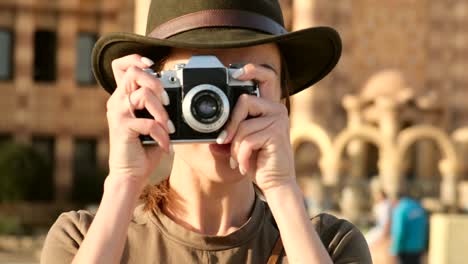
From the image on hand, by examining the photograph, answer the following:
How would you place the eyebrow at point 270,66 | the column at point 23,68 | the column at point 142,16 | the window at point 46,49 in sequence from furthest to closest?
the window at point 46,49
the column at point 23,68
the column at point 142,16
the eyebrow at point 270,66

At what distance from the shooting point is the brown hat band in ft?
9.39

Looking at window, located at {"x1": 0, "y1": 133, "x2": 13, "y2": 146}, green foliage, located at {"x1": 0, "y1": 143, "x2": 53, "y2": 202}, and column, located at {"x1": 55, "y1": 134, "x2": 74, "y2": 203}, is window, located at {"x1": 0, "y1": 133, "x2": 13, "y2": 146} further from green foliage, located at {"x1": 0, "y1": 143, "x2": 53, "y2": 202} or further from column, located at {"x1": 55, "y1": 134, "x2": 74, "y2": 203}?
green foliage, located at {"x1": 0, "y1": 143, "x2": 53, "y2": 202}

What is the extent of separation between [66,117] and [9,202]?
482 centimetres

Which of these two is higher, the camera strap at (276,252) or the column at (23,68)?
the column at (23,68)

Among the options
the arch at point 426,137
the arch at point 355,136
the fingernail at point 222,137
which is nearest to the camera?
the fingernail at point 222,137

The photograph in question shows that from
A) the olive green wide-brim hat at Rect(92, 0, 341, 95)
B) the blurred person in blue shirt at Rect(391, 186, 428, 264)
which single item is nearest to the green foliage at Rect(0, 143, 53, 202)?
the blurred person in blue shirt at Rect(391, 186, 428, 264)

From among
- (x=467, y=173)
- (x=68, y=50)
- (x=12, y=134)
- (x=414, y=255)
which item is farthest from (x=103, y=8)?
(x=414, y=255)

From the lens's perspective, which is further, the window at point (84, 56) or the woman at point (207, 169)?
the window at point (84, 56)

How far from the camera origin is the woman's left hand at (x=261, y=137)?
2.68 meters

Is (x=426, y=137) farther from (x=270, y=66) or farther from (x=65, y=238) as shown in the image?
(x=65, y=238)

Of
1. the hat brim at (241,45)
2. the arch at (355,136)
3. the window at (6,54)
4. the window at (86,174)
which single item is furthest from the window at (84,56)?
the hat brim at (241,45)

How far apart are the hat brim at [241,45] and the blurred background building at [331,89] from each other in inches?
929

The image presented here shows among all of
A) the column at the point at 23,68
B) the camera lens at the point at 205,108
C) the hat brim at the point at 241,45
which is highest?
the column at the point at 23,68

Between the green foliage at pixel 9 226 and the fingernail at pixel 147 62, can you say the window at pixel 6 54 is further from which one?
the fingernail at pixel 147 62
